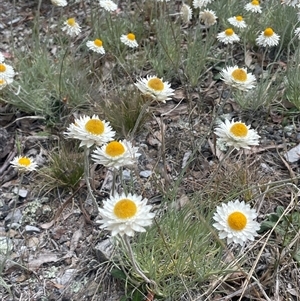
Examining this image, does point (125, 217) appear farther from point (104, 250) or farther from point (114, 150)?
point (104, 250)

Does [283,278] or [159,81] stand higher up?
[159,81]

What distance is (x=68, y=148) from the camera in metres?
2.99

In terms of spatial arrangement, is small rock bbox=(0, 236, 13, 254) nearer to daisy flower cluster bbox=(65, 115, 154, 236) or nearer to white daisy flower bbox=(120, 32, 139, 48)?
daisy flower cluster bbox=(65, 115, 154, 236)

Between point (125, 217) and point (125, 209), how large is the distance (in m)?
0.03

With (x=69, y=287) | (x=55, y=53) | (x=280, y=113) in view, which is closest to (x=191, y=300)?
(x=69, y=287)

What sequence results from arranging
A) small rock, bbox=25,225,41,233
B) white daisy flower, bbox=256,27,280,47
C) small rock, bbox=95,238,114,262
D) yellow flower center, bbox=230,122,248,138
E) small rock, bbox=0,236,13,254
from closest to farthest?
1. yellow flower center, bbox=230,122,248,138
2. small rock, bbox=95,238,114,262
3. small rock, bbox=0,236,13,254
4. small rock, bbox=25,225,41,233
5. white daisy flower, bbox=256,27,280,47

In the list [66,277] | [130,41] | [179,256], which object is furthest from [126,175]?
[130,41]

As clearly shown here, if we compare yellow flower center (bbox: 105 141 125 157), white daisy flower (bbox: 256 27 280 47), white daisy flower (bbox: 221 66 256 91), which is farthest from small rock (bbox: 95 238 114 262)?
white daisy flower (bbox: 256 27 280 47)

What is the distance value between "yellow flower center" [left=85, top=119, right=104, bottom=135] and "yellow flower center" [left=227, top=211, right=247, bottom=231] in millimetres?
624

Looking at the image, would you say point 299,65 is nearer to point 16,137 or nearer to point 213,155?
point 213,155

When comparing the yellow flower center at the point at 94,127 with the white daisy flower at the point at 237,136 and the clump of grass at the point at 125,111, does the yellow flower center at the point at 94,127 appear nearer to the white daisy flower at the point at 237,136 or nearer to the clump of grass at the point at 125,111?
the white daisy flower at the point at 237,136

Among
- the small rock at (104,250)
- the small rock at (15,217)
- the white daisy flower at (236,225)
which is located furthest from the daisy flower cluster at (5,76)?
the white daisy flower at (236,225)

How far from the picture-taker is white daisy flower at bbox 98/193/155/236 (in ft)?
5.35

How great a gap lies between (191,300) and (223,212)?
16.6 inches
